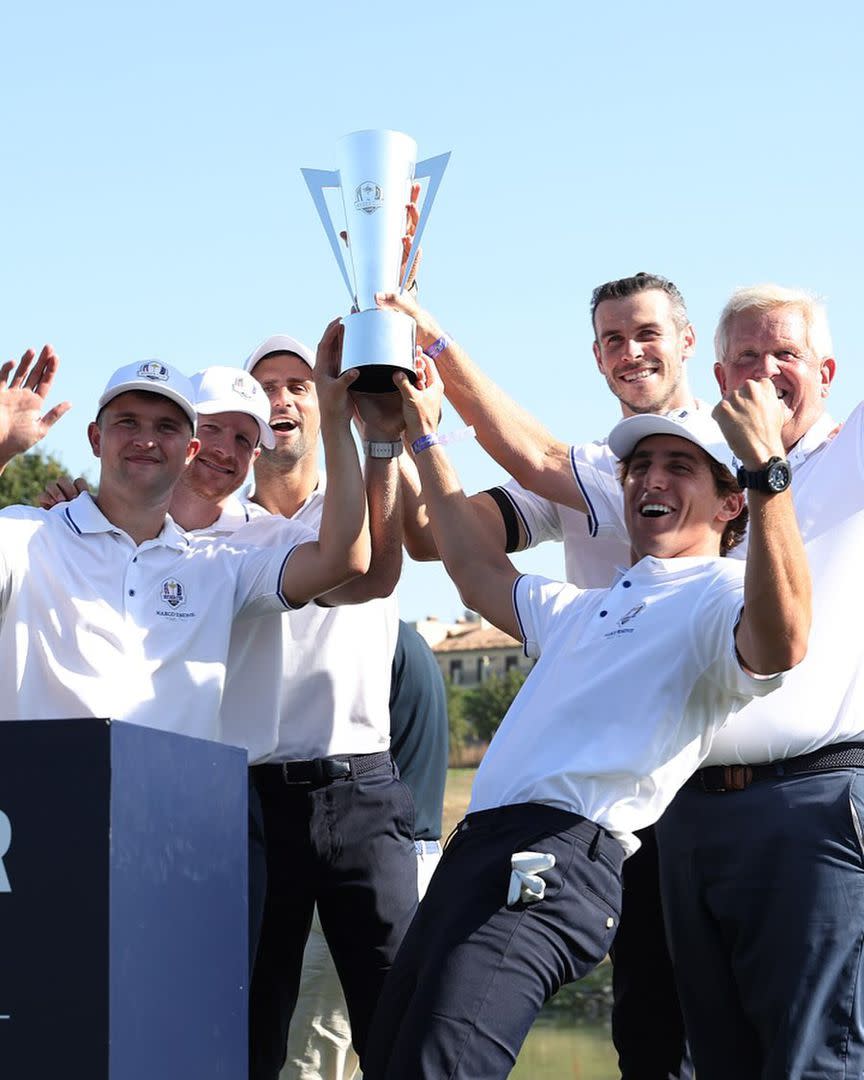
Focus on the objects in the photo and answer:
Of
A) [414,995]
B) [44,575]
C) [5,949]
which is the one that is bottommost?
[414,995]

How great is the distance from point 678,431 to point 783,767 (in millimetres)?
829

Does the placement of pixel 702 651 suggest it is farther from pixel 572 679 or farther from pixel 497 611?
pixel 497 611

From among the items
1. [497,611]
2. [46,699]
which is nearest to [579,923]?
[497,611]

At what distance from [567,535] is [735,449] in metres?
1.59

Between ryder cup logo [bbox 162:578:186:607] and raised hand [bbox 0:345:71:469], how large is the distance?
0.58 meters

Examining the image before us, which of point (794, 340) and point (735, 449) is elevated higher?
point (794, 340)

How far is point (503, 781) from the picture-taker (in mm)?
3289

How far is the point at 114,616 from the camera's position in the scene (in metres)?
4.10

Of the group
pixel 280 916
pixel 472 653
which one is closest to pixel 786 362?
pixel 280 916

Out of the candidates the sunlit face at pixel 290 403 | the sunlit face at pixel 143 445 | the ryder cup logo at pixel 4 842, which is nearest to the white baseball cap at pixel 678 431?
the sunlit face at pixel 143 445

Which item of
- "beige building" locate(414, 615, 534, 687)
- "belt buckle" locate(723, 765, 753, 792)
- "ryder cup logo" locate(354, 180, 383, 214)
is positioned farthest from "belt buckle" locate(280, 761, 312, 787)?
"beige building" locate(414, 615, 534, 687)

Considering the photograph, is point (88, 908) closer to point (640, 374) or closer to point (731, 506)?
point (731, 506)

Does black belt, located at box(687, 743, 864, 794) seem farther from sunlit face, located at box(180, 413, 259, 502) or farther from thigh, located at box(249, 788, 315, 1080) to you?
sunlit face, located at box(180, 413, 259, 502)

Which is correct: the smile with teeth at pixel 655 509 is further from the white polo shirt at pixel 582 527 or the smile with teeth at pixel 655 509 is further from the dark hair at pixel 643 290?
the dark hair at pixel 643 290
